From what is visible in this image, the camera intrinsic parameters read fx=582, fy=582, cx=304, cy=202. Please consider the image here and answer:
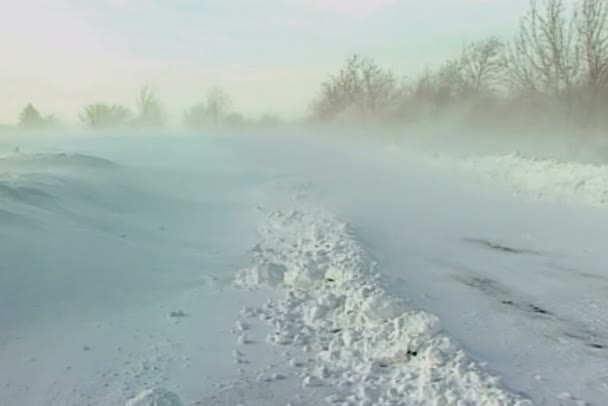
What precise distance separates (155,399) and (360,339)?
204 centimetres

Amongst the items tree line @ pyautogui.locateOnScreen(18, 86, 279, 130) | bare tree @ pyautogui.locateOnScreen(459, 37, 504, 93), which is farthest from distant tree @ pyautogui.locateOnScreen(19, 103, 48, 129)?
bare tree @ pyautogui.locateOnScreen(459, 37, 504, 93)

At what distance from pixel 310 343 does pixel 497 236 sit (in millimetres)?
7053

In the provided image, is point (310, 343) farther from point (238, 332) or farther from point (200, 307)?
point (200, 307)

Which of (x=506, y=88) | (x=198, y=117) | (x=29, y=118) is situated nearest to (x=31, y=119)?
(x=29, y=118)

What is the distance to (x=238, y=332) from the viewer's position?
20.0 feet

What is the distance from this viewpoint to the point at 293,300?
6.93 metres

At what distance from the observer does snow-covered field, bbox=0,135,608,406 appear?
4797 millimetres

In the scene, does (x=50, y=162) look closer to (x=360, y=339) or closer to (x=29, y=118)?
(x=360, y=339)

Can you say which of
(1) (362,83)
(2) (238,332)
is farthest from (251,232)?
(1) (362,83)

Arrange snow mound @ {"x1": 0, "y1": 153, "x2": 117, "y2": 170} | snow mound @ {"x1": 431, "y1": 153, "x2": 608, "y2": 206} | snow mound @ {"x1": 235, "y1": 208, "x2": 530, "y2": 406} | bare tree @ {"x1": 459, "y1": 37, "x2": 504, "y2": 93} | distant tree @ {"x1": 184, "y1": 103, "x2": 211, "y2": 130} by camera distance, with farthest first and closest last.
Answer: distant tree @ {"x1": 184, "y1": 103, "x2": 211, "y2": 130} → bare tree @ {"x1": 459, "y1": 37, "x2": 504, "y2": 93} → snow mound @ {"x1": 0, "y1": 153, "x2": 117, "y2": 170} → snow mound @ {"x1": 431, "y1": 153, "x2": 608, "y2": 206} → snow mound @ {"x1": 235, "y1": 208, "x2": 530, "y2": 406}

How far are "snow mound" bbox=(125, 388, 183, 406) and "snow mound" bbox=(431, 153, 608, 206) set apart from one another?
13.8 metres

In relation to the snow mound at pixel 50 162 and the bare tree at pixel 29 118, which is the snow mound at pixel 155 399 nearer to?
the snow mound at pixel 50 162

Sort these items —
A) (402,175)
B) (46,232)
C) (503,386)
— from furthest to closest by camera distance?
(402,175), (46,232), (503,386)

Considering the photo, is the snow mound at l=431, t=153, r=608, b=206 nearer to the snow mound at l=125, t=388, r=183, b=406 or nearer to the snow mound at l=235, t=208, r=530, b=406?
the snow mound at l=235, t=208, r=530, b=406
